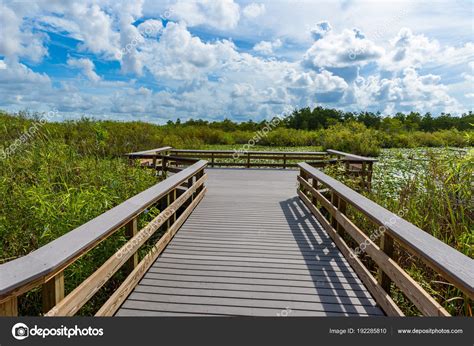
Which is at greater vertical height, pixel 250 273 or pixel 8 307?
pixel 8 307

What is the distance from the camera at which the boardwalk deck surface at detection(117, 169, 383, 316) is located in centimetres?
271

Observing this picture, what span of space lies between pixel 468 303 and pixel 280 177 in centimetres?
787

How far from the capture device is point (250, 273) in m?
3.36

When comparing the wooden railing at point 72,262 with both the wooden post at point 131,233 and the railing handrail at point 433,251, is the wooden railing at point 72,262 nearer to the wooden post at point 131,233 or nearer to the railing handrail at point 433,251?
the wooden post at point 131,233

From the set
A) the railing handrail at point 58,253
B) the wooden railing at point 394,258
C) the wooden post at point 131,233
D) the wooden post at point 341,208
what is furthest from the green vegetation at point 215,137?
the wooden railing at point 394,258

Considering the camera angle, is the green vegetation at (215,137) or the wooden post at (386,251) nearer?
the wooden post at (386,251)

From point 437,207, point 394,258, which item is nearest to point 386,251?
point 394,258

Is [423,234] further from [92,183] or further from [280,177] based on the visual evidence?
[280,177]

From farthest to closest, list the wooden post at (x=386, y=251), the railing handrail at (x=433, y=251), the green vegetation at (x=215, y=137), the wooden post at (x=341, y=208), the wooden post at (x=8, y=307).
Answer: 1. the green vegetation at (x=215, y=137)
2. the wooden post at (x=341, y=208)
3. the wooden post at (x=386, y=251)
4. the railing handrail at (x=433, y=251)
5. the wooden post at (x=8, y=307)

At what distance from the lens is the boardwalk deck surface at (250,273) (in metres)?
2.71

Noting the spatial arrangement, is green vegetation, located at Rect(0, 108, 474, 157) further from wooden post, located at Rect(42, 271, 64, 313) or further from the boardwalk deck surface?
wooden post, located at Rect(42, 271, 64, 313)

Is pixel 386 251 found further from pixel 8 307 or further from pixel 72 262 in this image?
pixel 8 307
